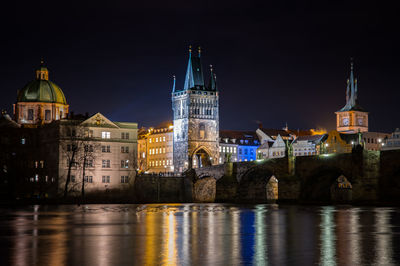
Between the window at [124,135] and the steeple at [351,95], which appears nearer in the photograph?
the window at [124,135]

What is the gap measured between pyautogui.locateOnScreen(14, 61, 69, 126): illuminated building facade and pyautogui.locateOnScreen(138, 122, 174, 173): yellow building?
3070cm

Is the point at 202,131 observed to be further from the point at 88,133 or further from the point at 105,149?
the point at 88,133

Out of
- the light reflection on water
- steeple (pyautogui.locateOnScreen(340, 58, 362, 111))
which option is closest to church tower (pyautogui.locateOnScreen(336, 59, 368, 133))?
steeple (pyautogui.locateOnScreen(340, 58, 362, 111))

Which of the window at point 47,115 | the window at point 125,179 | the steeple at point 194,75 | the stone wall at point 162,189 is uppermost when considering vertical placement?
the steeple at point 194,75

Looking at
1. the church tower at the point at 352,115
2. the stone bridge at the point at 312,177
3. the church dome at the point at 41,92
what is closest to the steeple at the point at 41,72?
the church dome at the point at 41,92

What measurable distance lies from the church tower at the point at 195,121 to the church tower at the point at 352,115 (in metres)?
52.0

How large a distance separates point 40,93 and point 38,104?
229cm

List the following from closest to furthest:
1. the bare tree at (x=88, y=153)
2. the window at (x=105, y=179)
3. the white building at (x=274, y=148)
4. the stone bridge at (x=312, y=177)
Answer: the stone bridge at (x=312, y=177) < the bare tree at (x=88, y=153) < the window at (x=105, y=179) < the white building at (x=274, y=148)

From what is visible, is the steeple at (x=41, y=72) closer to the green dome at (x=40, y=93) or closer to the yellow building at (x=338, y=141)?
the green dome at (x=40, y=93)

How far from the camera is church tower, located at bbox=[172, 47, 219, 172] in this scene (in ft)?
453

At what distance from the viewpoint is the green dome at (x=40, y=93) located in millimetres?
129875

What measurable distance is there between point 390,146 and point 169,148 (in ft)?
161

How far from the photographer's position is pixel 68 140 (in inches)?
4188

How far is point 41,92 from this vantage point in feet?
427
